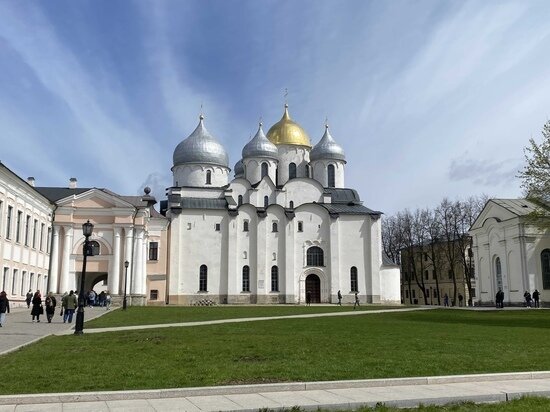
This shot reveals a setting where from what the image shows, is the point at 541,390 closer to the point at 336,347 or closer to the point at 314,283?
the point at 336,347

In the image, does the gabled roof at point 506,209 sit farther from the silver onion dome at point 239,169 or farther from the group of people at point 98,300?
the group of people at point 98,300

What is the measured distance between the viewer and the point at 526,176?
34.7m

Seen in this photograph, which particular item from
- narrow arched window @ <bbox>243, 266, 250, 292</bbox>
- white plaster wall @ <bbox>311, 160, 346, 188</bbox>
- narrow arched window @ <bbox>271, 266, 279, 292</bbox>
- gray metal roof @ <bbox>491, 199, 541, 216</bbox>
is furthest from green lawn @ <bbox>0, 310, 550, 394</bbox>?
white plaster wall @ <bbox>311, 160, 346, 188</bbox>

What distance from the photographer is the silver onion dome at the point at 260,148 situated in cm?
6353

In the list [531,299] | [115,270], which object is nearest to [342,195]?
[531,299]

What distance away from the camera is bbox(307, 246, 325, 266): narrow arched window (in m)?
59.4

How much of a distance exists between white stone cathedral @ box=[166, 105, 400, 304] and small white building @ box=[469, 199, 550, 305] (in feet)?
29.1

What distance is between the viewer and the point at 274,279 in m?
58.0

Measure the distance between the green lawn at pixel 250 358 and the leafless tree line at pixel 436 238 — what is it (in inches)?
1988

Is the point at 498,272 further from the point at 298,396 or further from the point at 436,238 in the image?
the point at 298,396

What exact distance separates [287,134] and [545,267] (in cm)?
3098

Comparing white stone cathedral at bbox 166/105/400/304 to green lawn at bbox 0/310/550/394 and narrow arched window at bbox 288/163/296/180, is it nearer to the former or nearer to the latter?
narrow arched window at bbox 288/163/296/180

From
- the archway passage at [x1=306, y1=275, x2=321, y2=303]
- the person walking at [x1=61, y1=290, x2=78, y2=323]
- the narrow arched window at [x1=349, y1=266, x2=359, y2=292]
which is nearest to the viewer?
the person walking at [x1=61, y1=290, x2=78, y2=323]

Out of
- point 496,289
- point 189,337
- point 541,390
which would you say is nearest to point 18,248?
point 189,337
